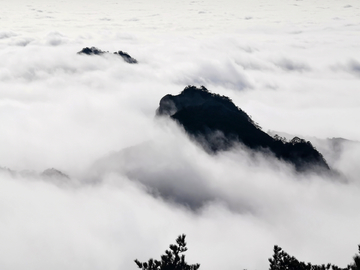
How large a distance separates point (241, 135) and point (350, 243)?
58.5 meters

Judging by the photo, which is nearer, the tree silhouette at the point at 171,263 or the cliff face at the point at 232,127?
the tree silhouette at the point at 171,263

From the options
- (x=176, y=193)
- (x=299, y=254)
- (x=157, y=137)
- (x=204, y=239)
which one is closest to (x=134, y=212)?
(x=176, y=193)

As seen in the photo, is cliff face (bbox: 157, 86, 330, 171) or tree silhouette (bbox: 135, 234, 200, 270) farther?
cliff face (bbox: 157, 86, 330, 171)

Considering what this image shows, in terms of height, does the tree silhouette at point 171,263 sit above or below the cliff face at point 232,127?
below

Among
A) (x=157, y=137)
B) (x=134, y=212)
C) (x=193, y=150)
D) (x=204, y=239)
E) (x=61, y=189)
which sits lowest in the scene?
(x=204, y=239)

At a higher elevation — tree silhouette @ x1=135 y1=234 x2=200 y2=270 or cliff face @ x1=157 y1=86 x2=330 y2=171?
cliff face @ x1=157 y1=86 x2=330 y2=171

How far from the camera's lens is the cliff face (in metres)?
128

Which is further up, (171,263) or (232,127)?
(232,127)

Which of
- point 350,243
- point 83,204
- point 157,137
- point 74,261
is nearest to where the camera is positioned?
point 74,261

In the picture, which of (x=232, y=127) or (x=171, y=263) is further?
(x=232, y=127)

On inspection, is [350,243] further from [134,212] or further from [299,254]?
[134,212]

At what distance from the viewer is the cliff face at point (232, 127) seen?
12756 centimetres

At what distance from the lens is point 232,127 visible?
130 meters

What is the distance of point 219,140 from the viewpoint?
142m
